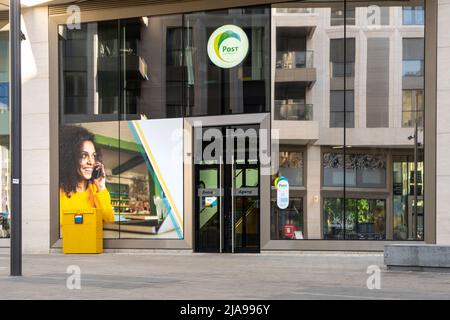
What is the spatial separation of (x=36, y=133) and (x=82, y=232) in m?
3.41

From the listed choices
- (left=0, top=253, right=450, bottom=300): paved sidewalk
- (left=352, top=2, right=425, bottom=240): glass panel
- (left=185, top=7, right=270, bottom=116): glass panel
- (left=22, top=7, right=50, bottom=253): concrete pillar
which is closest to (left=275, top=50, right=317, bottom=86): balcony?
(left=185, top=7, right=270, bottom=116): glass panel

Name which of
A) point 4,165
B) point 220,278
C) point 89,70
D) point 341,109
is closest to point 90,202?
point 4,165

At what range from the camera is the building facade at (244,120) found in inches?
672

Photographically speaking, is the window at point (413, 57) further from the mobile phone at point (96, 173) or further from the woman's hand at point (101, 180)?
the mobile phone at point (96, 173)

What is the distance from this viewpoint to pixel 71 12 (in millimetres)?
19438

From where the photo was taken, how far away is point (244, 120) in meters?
18.0

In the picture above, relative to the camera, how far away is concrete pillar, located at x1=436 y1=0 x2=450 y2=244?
54.1ft

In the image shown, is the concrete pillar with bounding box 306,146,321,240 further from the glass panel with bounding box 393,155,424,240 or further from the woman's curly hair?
the woman's curly hair

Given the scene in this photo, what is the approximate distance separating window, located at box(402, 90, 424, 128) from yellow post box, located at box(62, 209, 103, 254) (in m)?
8.98

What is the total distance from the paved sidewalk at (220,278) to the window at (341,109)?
351cm

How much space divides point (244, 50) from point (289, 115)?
2309 mm
